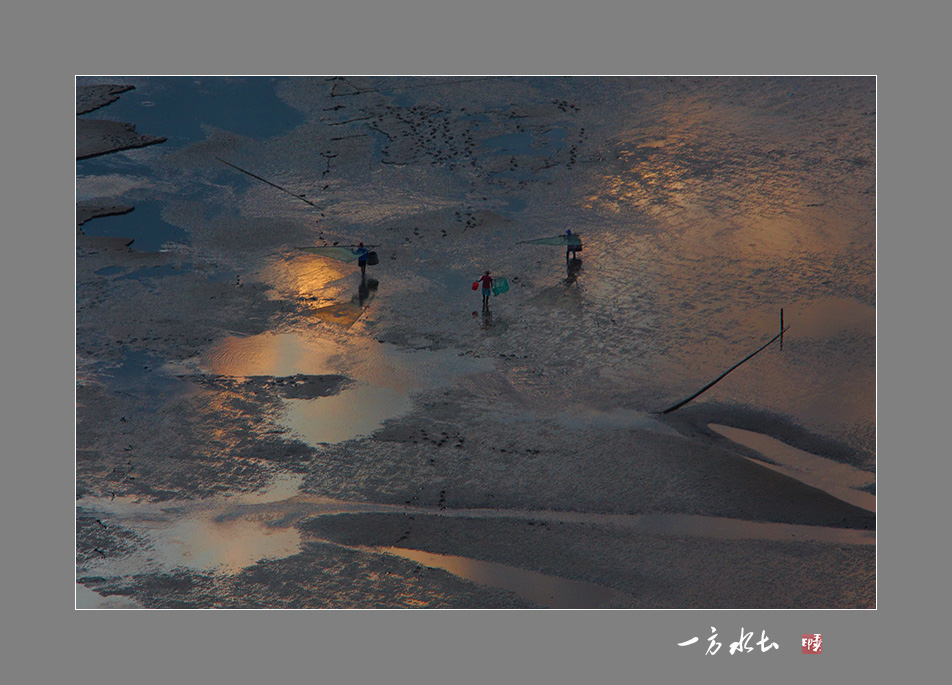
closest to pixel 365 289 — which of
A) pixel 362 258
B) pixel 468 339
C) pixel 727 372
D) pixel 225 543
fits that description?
pixel 362 258

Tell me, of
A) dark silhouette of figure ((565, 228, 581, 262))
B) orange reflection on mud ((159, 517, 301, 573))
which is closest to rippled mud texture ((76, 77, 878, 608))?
orange reflection on mud ((159, 517, 301, 573))

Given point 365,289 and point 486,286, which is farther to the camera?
point 365,289

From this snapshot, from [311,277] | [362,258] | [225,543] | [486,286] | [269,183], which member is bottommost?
[225,543]

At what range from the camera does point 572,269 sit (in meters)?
21.9

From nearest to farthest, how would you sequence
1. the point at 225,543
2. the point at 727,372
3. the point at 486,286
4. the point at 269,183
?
the point at 225,543 → the point at 727,372 → the point at 486,286 → the point at 269,183

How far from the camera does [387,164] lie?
2617 centimetres

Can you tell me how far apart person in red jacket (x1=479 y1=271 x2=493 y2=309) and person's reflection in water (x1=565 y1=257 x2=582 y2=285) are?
1809 mm

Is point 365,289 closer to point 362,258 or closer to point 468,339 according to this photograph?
point 362,258

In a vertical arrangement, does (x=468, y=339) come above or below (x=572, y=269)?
below

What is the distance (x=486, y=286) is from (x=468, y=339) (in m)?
1.29

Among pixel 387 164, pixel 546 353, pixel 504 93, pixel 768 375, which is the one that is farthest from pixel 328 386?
pixel 504 93

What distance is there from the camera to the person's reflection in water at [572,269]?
21.5m

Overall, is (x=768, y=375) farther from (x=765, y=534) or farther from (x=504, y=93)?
(x=504, y=93)

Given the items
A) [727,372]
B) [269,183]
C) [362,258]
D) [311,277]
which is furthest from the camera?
[269,183]
